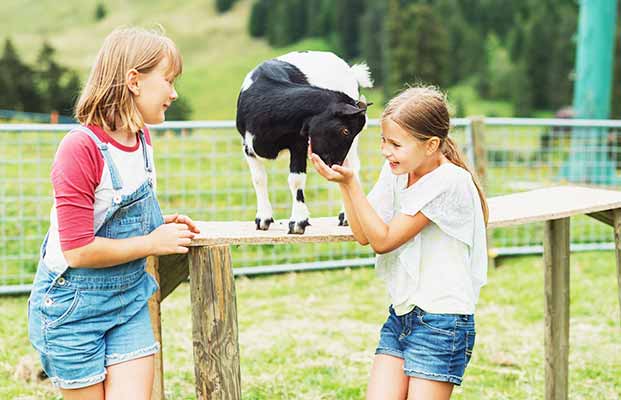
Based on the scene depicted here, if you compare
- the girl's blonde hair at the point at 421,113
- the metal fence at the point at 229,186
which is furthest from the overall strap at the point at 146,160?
the metal fence at the point at 229,186

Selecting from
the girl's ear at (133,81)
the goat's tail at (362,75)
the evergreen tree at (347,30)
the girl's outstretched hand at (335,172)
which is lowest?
the girl's outstretched hand at (335,172)

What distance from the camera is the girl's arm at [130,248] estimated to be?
81.0 inches

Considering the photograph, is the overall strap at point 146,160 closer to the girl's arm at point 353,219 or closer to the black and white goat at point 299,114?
the black and white goat at point 299,114

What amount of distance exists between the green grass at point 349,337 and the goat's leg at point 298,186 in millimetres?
1338

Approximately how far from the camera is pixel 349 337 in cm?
451

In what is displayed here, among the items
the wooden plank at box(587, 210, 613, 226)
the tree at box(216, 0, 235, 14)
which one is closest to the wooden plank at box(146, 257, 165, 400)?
the wooden plank at box(587, 210, 613, 226)

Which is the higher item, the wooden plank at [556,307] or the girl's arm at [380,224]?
the girl's arm at [380,224]

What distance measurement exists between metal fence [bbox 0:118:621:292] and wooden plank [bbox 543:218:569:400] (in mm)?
2134

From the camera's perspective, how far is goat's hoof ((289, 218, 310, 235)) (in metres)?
2.54

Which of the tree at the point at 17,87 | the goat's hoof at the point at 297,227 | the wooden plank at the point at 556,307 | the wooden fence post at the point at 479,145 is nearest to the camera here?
the goat's hoof at the point at 297,227

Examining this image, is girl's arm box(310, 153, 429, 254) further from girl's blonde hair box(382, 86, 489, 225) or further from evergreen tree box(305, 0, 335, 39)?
evergreen tree box(305, 0, 335, 39)

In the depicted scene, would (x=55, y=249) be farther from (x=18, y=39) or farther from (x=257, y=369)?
(x=18, y=39)

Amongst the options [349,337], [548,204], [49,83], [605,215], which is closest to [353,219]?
[548,204]

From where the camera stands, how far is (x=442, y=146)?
2451mm
